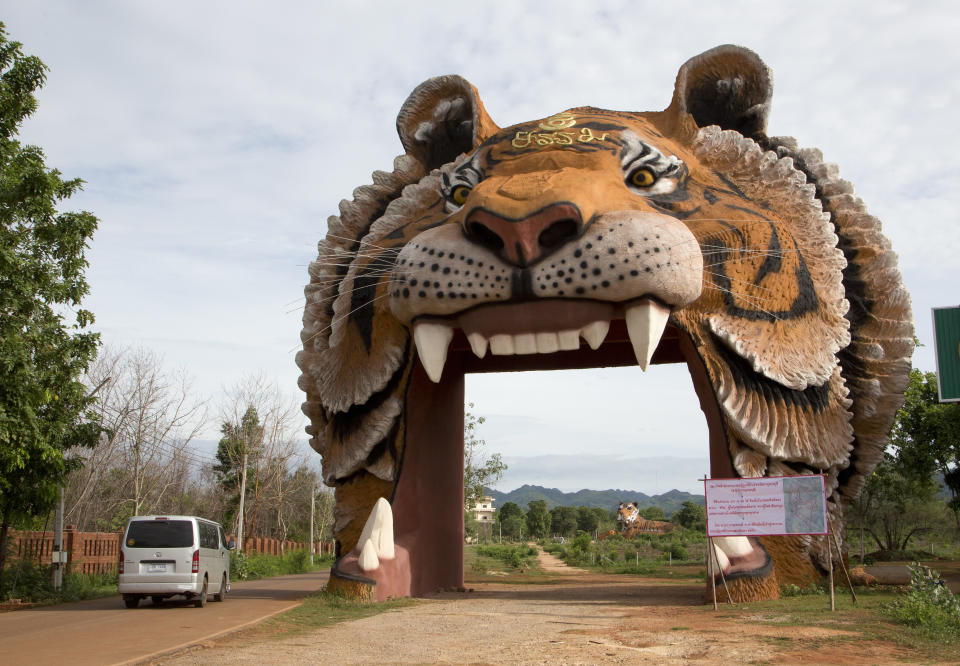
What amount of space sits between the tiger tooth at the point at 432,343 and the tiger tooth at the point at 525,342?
2.50ft

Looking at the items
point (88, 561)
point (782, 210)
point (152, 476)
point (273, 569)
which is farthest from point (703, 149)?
point (152, 476)

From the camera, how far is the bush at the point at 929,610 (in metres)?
6.23

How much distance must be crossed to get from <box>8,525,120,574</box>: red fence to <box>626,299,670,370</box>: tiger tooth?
34.2 ft

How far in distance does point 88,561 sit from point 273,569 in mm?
8034

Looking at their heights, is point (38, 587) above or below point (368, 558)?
below

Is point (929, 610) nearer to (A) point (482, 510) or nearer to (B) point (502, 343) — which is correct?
(B) point (502, 343)

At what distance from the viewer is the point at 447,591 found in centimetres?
1166

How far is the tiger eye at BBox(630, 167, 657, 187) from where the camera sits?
908 cm

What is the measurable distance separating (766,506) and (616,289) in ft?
8.63

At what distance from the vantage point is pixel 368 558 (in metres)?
9.20

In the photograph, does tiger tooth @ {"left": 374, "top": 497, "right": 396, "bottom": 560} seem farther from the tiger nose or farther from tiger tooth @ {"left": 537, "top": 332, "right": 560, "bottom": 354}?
the tiger nose


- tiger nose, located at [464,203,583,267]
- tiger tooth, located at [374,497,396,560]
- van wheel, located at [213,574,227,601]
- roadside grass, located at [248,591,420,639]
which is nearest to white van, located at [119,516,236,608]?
van wheel, located at [213,574,227,601]

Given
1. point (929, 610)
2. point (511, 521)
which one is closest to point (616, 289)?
point (929, 610)

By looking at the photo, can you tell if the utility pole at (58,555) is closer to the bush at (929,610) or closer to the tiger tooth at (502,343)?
the tiger tooth at (502,343)
